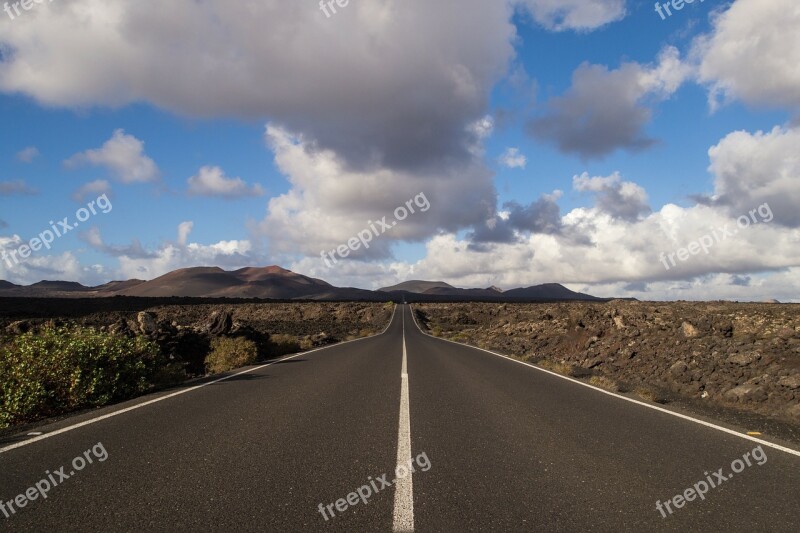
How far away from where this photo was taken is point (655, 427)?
785cm

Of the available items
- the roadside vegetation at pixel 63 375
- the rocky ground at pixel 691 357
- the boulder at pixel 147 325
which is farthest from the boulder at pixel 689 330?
the boulder at pixel 147 325

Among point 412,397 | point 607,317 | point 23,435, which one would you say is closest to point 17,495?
point 23,435

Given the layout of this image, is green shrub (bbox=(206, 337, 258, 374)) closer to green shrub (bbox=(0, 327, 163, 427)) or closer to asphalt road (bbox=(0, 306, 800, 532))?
green shrub (bbox=(0, 327, 163, 427))

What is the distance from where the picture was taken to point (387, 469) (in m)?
5.50

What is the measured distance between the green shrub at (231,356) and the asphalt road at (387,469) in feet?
25.1

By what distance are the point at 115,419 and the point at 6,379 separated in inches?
112

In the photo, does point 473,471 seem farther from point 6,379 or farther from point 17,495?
point 6,379

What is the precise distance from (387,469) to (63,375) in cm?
748

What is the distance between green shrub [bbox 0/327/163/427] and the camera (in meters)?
8.68

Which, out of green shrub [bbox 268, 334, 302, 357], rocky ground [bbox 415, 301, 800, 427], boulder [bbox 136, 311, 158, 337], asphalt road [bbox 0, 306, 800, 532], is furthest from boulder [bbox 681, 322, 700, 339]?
boulder [bbox 136, 311, 158, 337]

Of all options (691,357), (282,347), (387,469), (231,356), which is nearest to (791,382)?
(691,357)

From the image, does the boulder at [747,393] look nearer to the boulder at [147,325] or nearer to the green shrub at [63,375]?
the green shrub at [63,375]

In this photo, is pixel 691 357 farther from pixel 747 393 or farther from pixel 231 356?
pixel 231 356

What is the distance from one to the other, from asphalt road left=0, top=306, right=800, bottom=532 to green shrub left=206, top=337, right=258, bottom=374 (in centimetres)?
764
